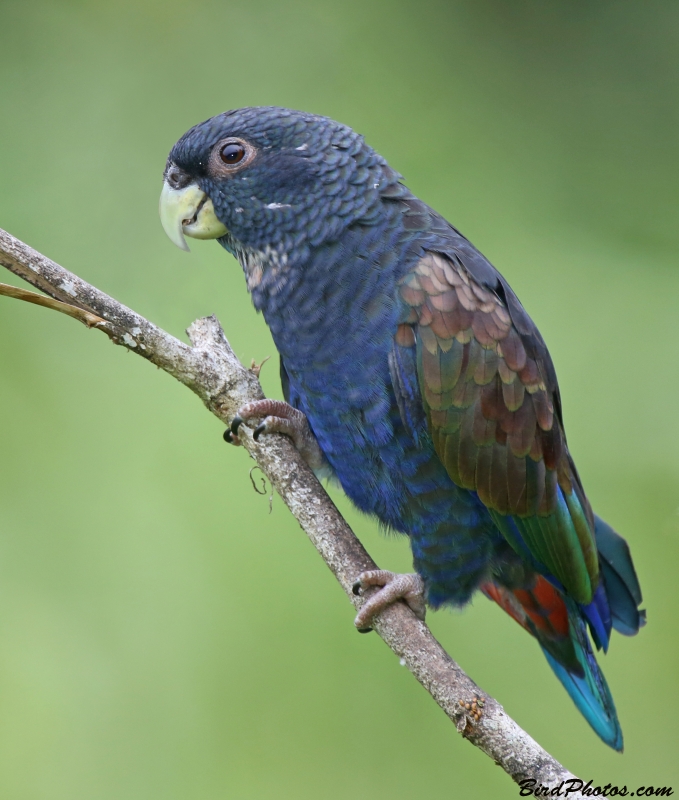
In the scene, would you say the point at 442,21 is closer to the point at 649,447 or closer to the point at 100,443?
the point at 649,447

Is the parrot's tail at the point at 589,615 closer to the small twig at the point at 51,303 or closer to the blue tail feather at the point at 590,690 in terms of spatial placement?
the blue tail feather at the point at 590,690

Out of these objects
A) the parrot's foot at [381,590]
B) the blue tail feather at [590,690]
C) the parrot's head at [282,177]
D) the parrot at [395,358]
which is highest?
the parrot's head at [282,177]

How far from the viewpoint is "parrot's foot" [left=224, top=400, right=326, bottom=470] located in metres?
2.06

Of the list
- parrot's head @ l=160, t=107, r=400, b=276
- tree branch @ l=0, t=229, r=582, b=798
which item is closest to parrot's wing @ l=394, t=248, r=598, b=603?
parrot's head @ l=160, t=107, r=400, b=276

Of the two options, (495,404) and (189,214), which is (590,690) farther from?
(189,214)

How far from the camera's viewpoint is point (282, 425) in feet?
6.98

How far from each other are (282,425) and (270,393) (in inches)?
43.1

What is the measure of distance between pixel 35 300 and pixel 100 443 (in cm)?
187

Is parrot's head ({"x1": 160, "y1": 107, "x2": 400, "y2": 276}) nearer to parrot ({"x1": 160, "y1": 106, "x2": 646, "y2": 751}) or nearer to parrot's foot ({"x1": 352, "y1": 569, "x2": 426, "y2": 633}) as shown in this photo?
parrot ({"x1": 160, "y1": 106, "x2": 646, "y2": 751})

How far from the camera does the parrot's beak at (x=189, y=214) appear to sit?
2.23 meters

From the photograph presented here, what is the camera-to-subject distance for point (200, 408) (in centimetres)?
337

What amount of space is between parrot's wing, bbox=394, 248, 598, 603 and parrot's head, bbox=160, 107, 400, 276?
28 cm

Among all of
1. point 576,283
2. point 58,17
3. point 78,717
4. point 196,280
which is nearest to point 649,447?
point 576,283

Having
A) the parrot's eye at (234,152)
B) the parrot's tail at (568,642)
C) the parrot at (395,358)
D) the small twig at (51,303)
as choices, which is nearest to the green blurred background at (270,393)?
the parrot's tail at (568,642)
